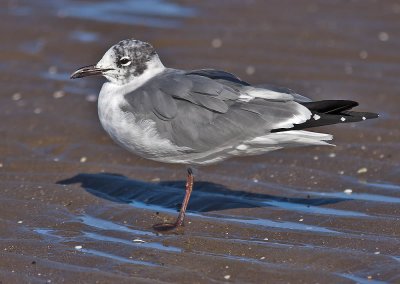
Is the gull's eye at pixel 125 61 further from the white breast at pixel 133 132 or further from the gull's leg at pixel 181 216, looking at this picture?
the gull's leg at pixel 181 216

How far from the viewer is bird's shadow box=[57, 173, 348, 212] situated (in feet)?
26.4

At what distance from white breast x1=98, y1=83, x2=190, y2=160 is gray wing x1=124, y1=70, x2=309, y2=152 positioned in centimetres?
6

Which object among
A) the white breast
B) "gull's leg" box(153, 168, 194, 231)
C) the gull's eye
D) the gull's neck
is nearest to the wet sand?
"gull's leg" box(153, 168, 194, 231)

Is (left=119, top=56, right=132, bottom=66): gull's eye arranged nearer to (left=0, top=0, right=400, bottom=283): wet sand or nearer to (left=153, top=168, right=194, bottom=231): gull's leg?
(left=153, top=168, right=194, bottom=231): gull's leg

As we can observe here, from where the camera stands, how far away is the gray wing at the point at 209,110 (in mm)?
7332

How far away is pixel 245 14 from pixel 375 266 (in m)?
7.55

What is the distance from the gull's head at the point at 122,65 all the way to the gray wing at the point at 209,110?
52cm

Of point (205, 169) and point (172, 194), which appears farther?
point (205, 169)

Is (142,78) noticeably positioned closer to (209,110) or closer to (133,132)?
(133,132)

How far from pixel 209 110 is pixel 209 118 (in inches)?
2.6

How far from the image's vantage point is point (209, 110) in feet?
24.3

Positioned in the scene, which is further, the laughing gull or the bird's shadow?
the bird's shadow

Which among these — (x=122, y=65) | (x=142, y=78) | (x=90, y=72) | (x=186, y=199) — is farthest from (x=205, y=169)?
(x=90, y=72)

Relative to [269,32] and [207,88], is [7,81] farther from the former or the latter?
[207,88]
